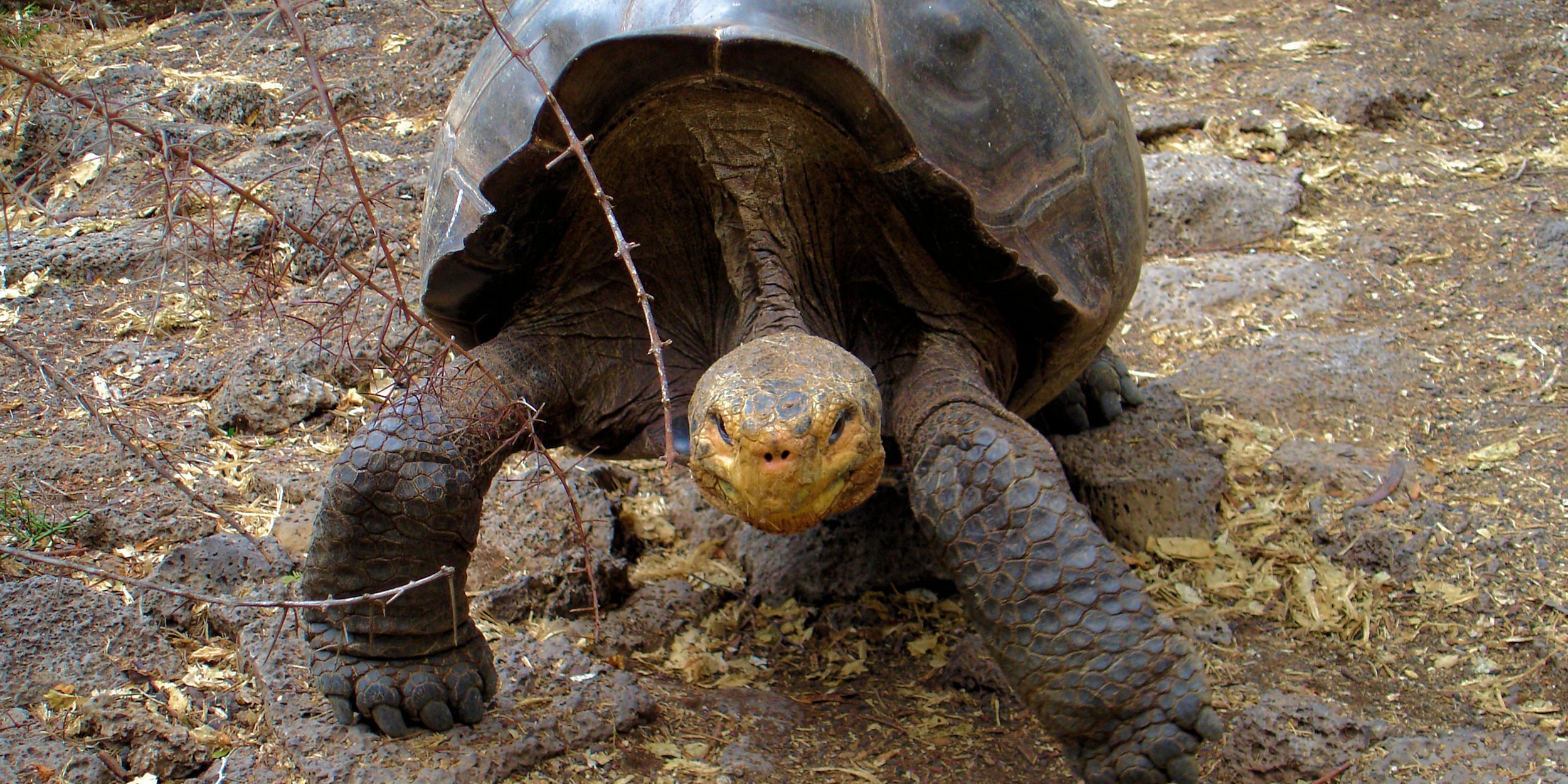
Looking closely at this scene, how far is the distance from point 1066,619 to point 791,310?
95cm

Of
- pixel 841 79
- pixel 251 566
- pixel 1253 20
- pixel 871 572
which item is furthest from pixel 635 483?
pixel 1253 20

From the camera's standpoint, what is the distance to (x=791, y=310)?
9.31 feet

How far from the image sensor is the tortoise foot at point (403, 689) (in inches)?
108

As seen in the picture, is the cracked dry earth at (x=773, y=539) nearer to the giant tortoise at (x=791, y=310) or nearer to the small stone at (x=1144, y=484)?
the small stone at (x=1144, y=484)

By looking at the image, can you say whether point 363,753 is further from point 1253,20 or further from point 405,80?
point 1253,20

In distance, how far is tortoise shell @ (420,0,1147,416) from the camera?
2.69 metres

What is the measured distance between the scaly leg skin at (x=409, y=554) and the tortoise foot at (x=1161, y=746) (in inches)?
58.1

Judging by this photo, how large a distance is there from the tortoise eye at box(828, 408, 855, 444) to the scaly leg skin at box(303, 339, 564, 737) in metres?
0.79

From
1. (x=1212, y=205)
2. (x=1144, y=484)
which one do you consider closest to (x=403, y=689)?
(x=1144, y=484)

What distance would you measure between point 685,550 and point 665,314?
112 centimetres

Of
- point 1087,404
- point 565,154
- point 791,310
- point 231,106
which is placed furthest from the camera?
point 231,106

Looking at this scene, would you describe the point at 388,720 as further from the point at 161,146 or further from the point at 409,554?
the point at 161,146

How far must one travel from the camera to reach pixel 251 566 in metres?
3.29

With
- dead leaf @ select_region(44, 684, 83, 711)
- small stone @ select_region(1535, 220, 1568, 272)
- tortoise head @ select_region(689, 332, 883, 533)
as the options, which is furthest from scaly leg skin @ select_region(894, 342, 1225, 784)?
small stone @ select_region(1535, 220, 1568, 272)
